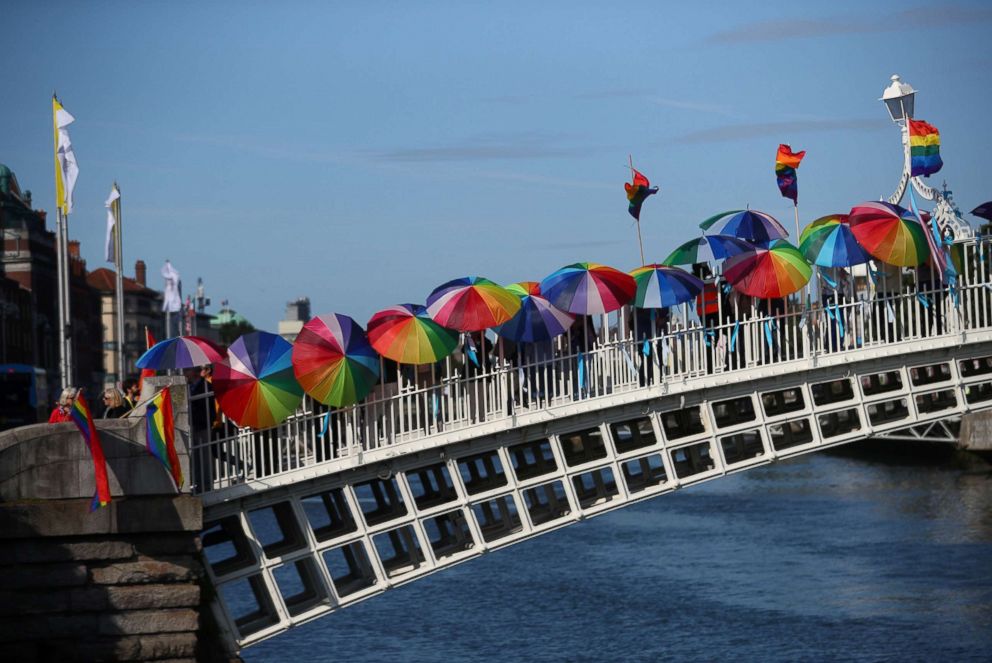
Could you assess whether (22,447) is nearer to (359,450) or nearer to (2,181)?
(359,450)

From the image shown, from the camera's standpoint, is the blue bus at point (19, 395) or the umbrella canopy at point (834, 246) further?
the blue bus at point (19, 395)

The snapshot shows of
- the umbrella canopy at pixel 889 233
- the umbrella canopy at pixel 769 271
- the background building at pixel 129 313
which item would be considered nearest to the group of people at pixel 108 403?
the umbrella canopy at pixel 769 271

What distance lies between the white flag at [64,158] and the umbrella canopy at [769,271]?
46.0 feet

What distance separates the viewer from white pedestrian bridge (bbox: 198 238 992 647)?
75.4 ft

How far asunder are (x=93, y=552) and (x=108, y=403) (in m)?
2.30

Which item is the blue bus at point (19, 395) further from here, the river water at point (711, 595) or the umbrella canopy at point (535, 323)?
the umbrella canopy at point (535, 323)

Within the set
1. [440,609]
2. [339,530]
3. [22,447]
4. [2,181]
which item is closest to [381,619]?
[440,609]

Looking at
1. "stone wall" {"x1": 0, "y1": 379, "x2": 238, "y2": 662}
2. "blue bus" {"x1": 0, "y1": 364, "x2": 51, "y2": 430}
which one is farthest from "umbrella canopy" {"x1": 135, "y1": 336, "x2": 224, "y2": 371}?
Answer: "blue bus" {"x1": 0, "y1": 364, "x2": 51, "y2": 430}

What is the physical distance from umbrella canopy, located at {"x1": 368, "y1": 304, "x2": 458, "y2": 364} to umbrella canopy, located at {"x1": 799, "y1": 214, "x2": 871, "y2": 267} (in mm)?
5440

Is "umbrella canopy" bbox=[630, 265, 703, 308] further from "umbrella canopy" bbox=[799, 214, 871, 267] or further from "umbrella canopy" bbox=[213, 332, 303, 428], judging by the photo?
"umbrella canopy" bbox=[213, 332, 303, 428]

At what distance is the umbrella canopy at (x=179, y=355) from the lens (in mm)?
21844

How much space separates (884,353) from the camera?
24219mm

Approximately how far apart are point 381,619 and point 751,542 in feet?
53.4

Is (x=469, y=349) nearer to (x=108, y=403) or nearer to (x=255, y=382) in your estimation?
(x=255, y=382)
